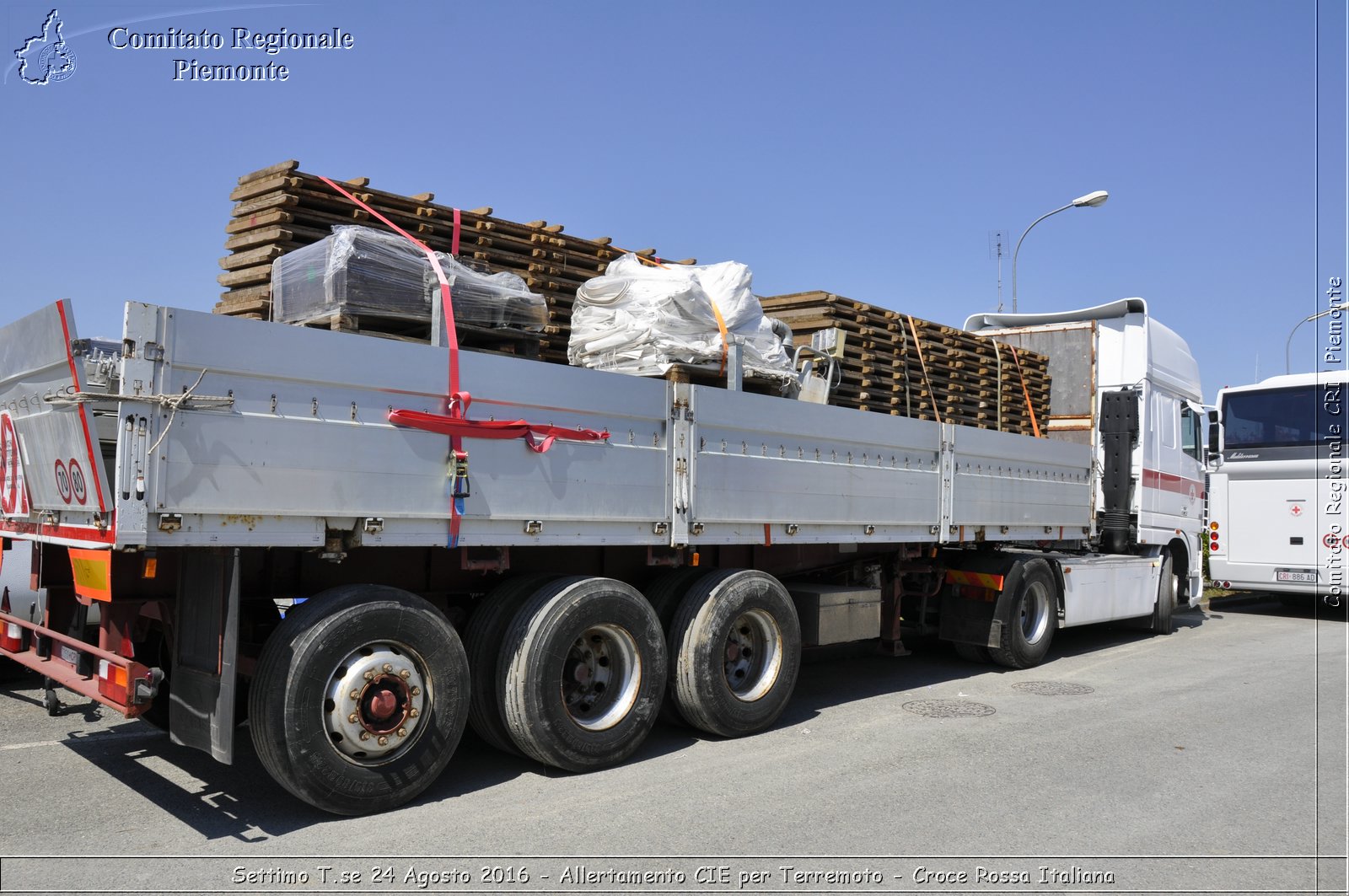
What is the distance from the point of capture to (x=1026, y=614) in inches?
439

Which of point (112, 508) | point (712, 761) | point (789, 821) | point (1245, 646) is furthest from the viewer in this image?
point (1245, 646)

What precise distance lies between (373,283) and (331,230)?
850 mm

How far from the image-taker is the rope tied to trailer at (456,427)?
18.7 ft

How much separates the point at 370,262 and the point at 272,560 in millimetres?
1764

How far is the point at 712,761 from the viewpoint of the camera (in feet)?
22.2

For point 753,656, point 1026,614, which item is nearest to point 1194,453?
point 1026,614

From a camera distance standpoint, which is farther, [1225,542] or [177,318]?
[1225,542]

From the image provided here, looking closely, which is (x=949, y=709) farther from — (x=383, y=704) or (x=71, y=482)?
(x=71, y=482)

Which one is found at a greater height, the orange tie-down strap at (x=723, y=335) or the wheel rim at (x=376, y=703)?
the orange tie-down strap at (x=723, y=335)

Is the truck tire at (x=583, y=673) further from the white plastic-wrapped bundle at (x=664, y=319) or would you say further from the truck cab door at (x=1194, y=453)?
the truck cab door at (x=1194, y=453)

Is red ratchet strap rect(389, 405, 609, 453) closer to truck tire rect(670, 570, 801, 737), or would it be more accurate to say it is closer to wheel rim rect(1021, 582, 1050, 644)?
truck tire rect(670, 570, 801, 737)

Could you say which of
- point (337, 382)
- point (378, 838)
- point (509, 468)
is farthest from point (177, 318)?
point (378, 838)

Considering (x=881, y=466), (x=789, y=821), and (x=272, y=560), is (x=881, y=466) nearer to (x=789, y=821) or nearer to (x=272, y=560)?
(x=789, y=821)

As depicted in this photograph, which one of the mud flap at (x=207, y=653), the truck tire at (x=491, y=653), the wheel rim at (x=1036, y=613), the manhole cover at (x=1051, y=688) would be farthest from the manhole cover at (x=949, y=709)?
the mud flap at (x=207, y=653)
